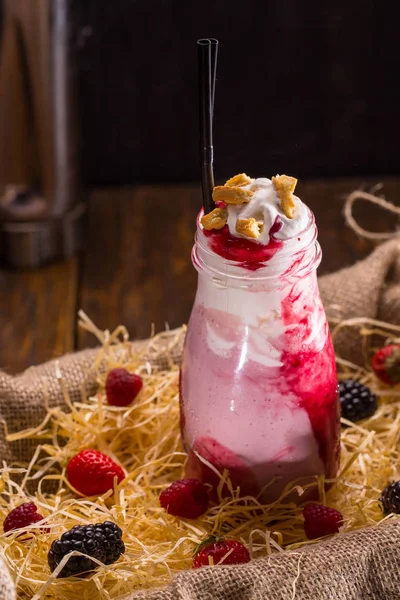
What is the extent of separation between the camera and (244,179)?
992 mm

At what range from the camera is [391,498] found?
105 centimetres

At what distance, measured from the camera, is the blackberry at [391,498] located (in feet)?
3.43

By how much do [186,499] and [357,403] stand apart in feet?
0.92

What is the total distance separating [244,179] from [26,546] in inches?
17.3

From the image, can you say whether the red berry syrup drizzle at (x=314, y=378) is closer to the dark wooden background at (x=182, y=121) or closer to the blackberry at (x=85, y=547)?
the blackberry at (x=85, y=547)

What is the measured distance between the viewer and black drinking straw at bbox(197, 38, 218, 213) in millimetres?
926

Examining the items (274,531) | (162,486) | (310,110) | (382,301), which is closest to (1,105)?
(310,110)

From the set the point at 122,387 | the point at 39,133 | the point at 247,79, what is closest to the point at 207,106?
the point at 122,387

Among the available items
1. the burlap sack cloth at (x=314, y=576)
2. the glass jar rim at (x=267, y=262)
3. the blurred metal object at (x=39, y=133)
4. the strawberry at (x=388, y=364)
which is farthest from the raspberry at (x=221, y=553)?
the blurred metal object at (x=39, y=133)

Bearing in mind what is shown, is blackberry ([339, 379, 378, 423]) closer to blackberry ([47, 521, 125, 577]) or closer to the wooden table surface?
blackberry ([47, 521, 125, 577])

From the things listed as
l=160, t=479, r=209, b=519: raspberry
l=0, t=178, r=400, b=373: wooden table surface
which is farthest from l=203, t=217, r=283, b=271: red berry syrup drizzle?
l=0, t=178, r=400, b=373: wooden table surface

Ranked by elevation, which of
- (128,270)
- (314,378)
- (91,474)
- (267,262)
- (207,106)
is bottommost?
(128,270)

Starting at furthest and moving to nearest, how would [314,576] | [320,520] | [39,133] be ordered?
1. [39,133]
2. [320,520]
3. [314,576]

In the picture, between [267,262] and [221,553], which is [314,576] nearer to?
[221,553]
